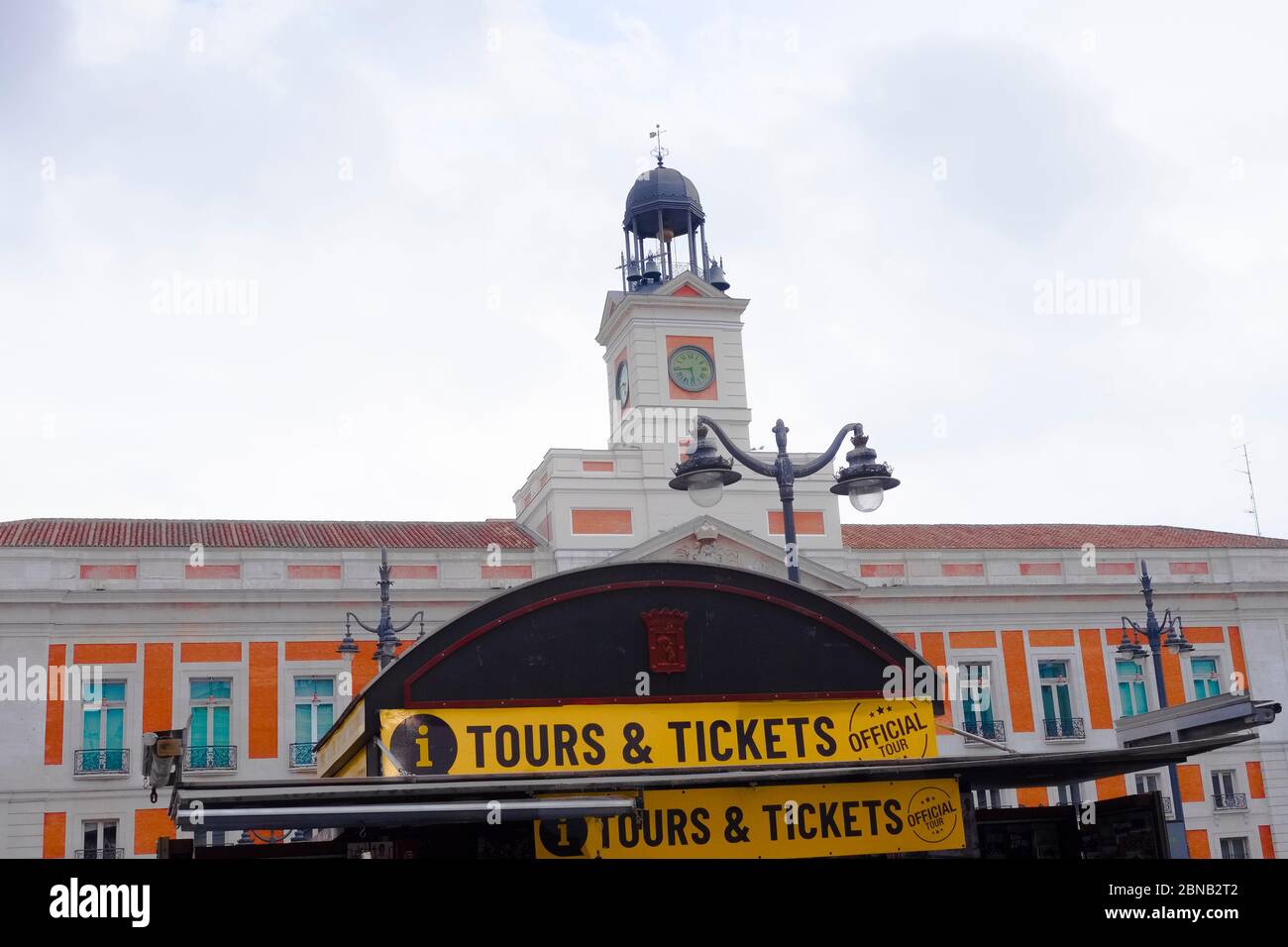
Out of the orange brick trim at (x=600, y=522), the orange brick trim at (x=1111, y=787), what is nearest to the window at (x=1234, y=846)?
the orange brick trim at (x=1111, y=787)

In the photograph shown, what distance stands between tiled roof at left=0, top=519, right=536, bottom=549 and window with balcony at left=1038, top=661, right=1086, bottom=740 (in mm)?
14989

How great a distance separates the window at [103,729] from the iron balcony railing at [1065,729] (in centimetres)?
2422

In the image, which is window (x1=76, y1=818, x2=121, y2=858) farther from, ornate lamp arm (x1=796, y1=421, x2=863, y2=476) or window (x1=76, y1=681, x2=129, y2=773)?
ornate lamp arm (x1=796, y1=421, x2=863, y2=476)

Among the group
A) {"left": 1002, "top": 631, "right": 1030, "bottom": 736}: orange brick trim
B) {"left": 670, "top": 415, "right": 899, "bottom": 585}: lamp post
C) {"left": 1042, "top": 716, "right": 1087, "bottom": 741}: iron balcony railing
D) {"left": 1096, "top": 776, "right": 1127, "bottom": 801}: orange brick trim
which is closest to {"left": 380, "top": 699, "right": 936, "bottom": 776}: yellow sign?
{"left": 670, "top": 415, "right": 899, "bottom": 585}: lamp post

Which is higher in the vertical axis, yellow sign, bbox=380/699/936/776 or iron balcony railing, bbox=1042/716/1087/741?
iron balcony railing, bbox=1042/716/1087/741

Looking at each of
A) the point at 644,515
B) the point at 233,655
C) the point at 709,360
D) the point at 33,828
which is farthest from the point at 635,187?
the point at 33,828

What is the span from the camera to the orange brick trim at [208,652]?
116 ft

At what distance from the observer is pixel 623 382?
43094mm

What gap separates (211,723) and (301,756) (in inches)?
91.7

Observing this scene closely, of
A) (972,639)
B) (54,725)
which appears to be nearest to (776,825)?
(54,725)

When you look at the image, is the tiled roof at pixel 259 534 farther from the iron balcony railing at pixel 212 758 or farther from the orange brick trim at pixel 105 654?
the iron balcony railing at pixel 212 758

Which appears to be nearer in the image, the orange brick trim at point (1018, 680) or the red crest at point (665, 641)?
the red crest at point (665, 641)

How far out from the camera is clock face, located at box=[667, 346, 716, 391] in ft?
138

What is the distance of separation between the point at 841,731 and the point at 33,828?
2756 centimetres
